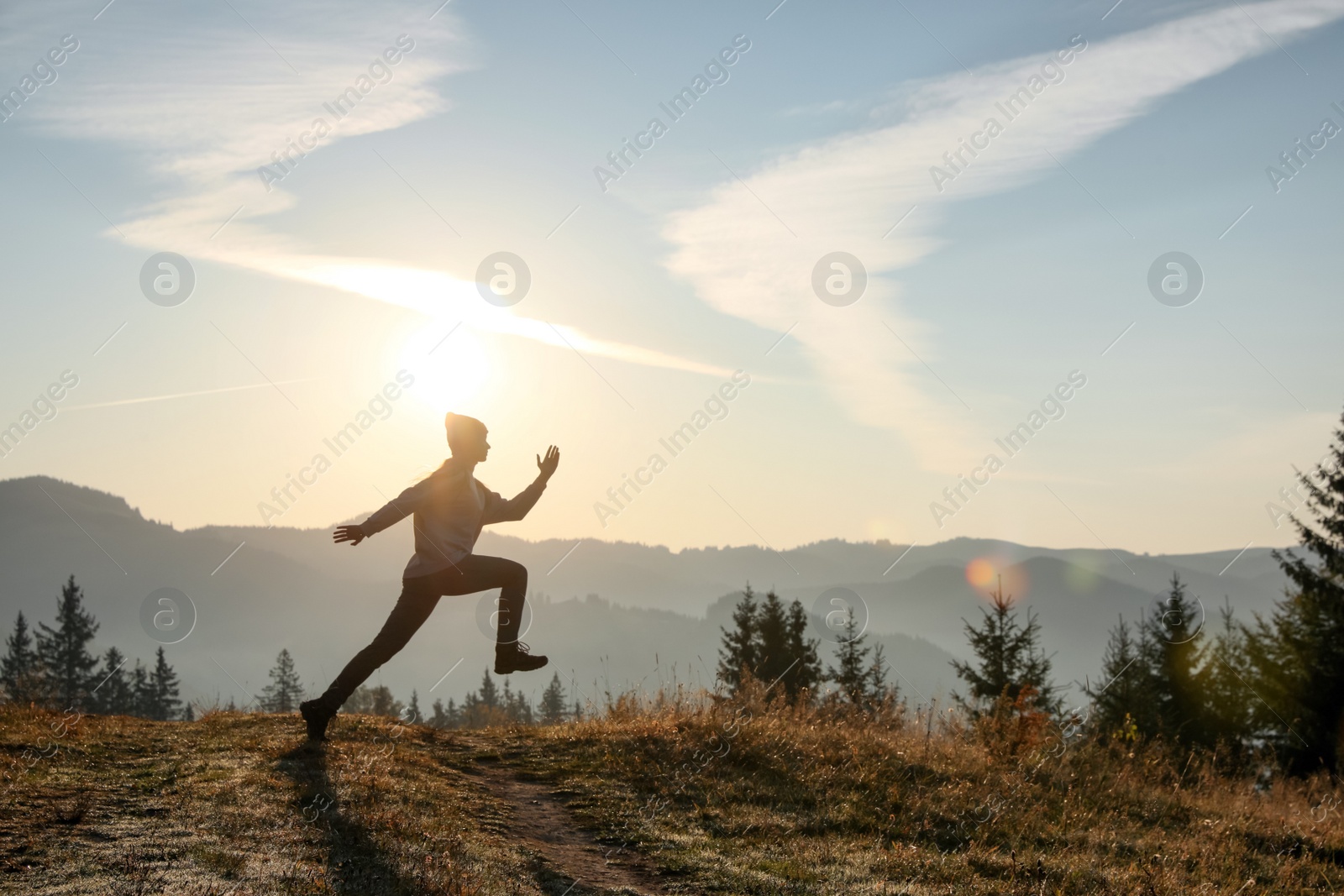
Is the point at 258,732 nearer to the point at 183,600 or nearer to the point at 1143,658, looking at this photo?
the point at 183,600

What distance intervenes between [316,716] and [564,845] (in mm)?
3057

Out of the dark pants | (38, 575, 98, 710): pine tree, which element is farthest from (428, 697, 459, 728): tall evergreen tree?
(38, 575, 98, 710): pine tree

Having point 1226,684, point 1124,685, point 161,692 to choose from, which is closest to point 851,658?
point 1124,685

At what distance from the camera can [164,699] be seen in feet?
219

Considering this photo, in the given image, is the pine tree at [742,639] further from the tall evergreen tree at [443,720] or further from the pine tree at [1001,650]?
the tall evergreen tree at [443,720]

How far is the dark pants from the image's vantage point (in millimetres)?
8141

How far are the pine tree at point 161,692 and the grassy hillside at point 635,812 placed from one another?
205 feet

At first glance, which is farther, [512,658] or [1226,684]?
[1226,684]

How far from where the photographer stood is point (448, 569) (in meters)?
8.38

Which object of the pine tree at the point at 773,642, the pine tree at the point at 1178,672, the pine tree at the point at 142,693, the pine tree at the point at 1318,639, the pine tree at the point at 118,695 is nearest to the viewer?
the pine tree at the point at 1318,639

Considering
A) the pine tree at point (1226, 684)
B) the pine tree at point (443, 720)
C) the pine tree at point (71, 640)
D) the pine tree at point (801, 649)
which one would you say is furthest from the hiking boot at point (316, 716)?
the pine tree at point (71, 640)

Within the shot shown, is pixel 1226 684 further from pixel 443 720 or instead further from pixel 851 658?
pixel 443 720

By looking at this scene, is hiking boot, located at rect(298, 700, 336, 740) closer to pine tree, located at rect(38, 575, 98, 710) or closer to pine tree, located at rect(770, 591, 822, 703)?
pine tree, located at rect(770, 591, 822, 703)

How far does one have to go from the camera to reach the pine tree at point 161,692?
212ft
